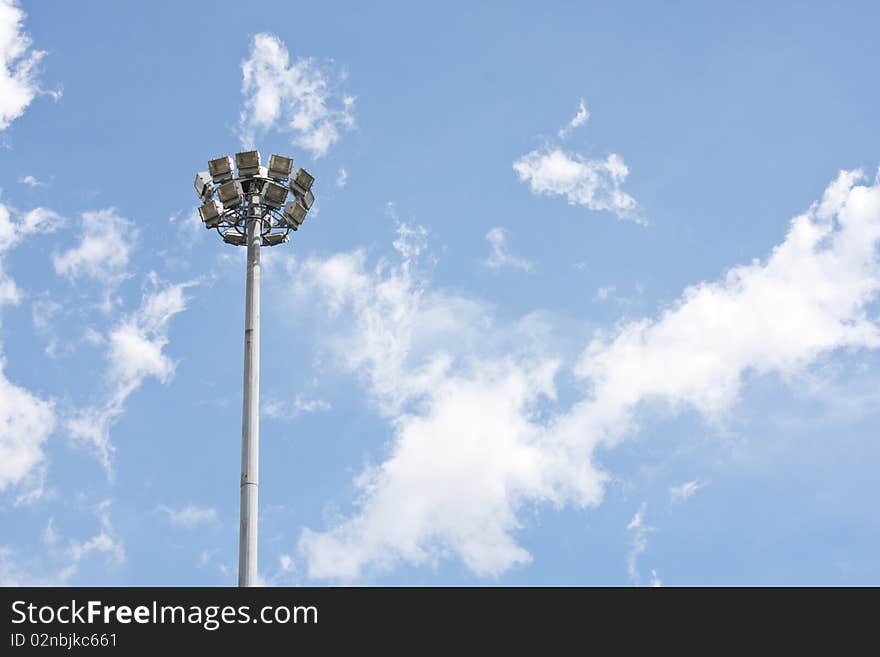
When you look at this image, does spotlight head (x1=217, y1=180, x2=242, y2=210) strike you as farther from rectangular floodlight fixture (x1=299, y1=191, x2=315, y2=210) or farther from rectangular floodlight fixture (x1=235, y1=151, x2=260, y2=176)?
rectangular floodlight fixture (x1=299, y1=191, x2=315, y2=210)

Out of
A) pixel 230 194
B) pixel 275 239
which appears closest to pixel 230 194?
pixel 230 194

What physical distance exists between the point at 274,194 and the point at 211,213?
5.93 ft

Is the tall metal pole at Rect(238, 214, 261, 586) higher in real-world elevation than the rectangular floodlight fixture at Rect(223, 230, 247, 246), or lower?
lower

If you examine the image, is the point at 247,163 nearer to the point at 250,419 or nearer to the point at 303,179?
the point at 303,179

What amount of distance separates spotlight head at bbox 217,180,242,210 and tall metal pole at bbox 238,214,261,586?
2.22 ft

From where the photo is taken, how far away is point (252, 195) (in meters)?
32.6

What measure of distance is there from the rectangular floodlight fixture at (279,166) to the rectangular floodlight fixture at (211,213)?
173 cm

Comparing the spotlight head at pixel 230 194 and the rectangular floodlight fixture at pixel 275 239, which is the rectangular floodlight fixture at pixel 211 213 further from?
the rectangular floodlight fixture at pixel 275 239

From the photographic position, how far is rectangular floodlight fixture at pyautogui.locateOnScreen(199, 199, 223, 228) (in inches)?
1273

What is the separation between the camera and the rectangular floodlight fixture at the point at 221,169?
32.4m

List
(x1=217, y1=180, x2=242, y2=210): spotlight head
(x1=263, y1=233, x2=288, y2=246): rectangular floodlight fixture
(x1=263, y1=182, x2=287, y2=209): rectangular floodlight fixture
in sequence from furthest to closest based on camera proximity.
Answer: (x1=263, y1=233, x2=288, y2=246): rectangular floodlight fixture → (x1=263, y1=182, x2=287, y2=209): rectangular floodlight fixture → (x1=217, y1=180, x2=242, y2=210): spotlight head
